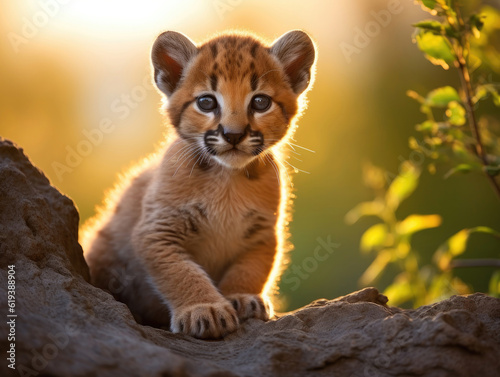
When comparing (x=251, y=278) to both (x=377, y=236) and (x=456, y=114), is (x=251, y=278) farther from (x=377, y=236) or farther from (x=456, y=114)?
(x=456, y=114)

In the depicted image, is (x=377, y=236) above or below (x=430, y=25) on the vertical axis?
below

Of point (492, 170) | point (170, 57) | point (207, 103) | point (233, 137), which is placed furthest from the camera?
point (170, 57)

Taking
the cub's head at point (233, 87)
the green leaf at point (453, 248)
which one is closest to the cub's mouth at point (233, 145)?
the cub's head at point (233, 87)

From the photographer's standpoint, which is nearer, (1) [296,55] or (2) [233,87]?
(2) [233,87]

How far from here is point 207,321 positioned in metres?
2.94

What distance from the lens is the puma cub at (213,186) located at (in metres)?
3.55

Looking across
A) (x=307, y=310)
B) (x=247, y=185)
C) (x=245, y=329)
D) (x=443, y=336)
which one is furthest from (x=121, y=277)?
(x=443, y=336)

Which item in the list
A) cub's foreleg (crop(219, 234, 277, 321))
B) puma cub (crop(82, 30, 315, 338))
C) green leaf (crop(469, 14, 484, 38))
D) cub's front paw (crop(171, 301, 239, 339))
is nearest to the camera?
cub's front paw (crop(171, 301, 239, 339))

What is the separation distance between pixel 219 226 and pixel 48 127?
9.61ft

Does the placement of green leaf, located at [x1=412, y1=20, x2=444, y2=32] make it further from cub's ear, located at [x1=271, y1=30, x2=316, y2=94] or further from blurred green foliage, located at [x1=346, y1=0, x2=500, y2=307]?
cub's ear, located at [x1=271, y1=30, x2=316, y2=94]

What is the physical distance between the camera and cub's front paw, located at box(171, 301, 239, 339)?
9.56ft

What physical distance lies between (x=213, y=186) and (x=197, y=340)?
3.93ft
